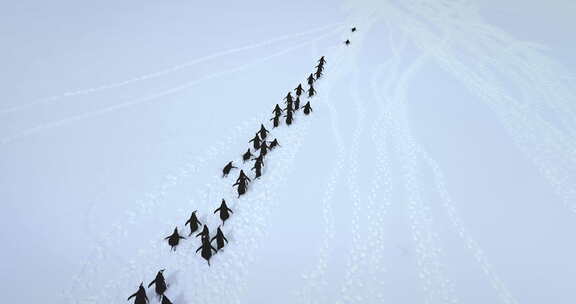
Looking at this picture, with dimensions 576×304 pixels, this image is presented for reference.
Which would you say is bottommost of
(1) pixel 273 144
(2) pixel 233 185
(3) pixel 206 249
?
(3) pixel 206 249

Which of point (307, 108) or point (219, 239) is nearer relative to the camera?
point (219, 239)

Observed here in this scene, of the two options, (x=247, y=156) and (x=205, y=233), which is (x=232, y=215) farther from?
(x=247, y=156)

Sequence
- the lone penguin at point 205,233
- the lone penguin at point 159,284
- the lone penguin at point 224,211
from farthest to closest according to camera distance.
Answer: the lone penguin at point 224,211 < the lone penguin at point 205,233 < the lone penguin at point 159,284

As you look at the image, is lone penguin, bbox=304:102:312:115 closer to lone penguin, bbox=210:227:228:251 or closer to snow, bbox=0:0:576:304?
snow, bbox=0:0:576:304


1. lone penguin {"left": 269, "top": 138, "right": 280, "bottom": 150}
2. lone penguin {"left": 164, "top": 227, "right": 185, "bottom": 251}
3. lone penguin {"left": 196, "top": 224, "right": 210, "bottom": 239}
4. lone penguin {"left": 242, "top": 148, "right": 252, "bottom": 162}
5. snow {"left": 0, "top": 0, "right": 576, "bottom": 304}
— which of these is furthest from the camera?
lone penguin {"left": 269, "top": 138, "right": 280, "bottom": 150}

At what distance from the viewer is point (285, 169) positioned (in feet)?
32.9

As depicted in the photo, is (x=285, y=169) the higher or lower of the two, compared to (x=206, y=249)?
higher

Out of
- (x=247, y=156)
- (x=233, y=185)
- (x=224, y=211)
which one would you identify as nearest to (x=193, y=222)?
(x=224, y=211)

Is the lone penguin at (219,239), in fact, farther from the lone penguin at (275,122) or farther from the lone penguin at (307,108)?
the lone penguin at (307,108)

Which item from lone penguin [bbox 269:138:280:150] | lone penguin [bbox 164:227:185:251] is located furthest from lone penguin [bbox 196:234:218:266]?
lone penguin [bbox 269:138:280:150]

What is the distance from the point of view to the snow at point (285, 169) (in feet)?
23.7

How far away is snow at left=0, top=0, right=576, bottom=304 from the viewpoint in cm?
722

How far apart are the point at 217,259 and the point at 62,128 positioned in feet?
23.3

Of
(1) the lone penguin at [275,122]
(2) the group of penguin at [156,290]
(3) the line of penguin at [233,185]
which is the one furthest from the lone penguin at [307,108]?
(2) the group of penguin at [156,290]
